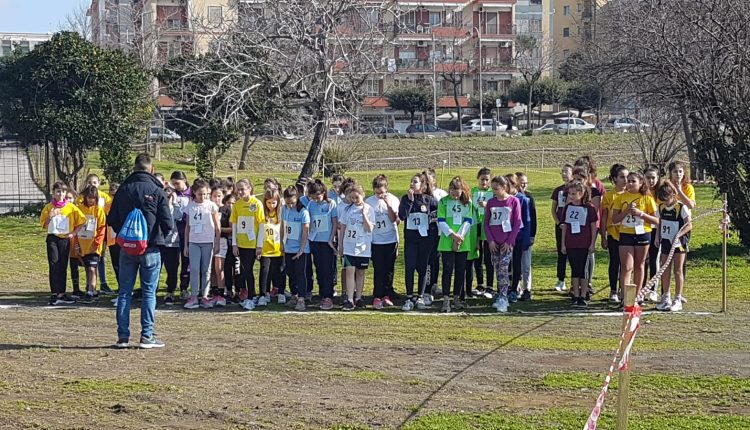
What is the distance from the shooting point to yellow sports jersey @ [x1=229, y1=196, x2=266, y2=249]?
44.8ft

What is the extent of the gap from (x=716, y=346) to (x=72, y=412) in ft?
22.5

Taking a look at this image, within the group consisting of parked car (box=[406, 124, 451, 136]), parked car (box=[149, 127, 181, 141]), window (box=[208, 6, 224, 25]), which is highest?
window (box=[208, 6, 224, 25])

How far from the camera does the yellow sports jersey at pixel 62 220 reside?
14203 mm

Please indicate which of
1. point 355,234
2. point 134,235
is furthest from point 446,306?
point 134,235

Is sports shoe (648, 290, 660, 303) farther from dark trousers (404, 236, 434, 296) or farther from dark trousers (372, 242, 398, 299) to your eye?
dark trousers (372, 242, 398, 299)

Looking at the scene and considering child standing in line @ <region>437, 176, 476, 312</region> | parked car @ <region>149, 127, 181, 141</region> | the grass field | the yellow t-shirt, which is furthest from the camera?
parked car @ <region>149, 127, 181, 141</region>

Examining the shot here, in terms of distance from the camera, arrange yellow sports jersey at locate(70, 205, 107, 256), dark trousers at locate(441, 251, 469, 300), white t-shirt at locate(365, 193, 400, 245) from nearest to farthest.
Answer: dark trousers at locate(441, 251, 469, 300), white t-shirt at locate(365, 193, 400, 245), yellow sports jersey at locate(70, 205, 107, 256)

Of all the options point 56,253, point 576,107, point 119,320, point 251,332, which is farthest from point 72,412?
point 576,107

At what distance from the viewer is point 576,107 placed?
77.4m

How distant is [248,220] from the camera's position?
44.9ft

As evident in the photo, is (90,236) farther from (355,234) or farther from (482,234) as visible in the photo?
(482,234)

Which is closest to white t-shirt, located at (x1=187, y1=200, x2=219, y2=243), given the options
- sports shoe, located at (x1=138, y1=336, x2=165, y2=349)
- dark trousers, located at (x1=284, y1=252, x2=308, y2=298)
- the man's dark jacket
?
dark trousers, located at (x1=284, y1=252, x2=308, y2=298)

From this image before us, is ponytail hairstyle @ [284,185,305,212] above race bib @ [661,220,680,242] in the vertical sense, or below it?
above

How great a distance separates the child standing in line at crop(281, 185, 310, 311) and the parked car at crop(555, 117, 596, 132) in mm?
54275
